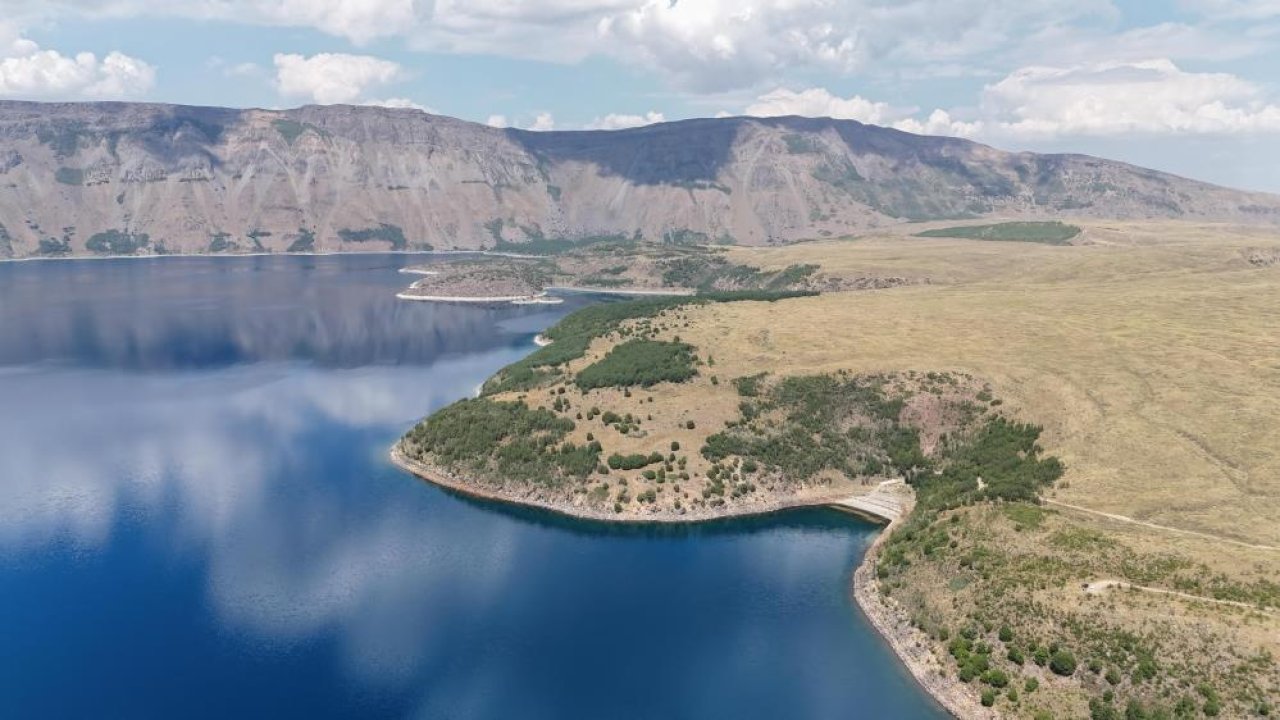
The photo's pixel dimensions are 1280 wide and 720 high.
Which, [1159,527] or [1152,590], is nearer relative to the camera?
[1152,590]

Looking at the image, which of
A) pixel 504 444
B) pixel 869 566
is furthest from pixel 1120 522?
pixel 504 444

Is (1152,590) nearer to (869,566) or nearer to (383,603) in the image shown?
(869,566)

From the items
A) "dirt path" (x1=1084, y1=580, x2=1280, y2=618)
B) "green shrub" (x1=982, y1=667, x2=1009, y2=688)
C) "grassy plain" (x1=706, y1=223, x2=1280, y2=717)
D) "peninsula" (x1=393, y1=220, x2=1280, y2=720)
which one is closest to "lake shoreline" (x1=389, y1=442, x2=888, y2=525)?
"peninsula" (x1=393, y1=220, x2=1280, y2=720)

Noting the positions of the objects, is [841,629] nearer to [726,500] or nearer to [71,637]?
[726,500]

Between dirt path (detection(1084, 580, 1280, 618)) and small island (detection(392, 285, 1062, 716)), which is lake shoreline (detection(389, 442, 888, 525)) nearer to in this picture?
small island (detection(392, 285, 1062, 716))

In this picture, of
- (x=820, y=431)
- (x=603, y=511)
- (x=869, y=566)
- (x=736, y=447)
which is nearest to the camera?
(x=869, y=566)

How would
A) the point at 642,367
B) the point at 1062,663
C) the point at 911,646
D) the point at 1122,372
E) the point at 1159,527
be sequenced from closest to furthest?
the point at 1062,663
the point at 911,646
the point at 1159,527
the point at 1122,372
the point at 642,367

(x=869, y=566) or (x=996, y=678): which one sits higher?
(x=996, y=678)
